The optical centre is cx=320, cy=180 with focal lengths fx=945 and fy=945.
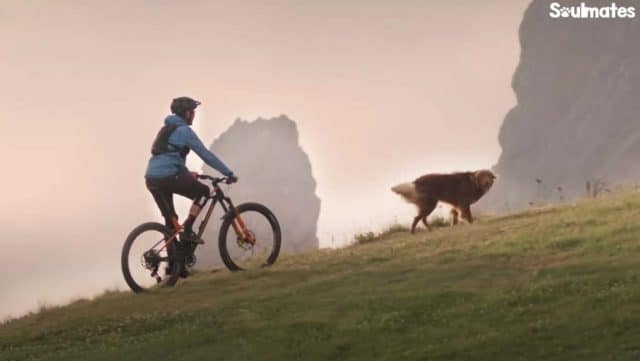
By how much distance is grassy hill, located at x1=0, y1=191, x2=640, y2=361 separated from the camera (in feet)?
34.6

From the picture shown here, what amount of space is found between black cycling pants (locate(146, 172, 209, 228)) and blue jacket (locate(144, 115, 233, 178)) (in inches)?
4.2

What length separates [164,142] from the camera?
16.8m

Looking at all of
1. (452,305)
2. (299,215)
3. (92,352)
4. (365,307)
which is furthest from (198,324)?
(299,215)

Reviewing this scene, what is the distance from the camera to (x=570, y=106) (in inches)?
5610

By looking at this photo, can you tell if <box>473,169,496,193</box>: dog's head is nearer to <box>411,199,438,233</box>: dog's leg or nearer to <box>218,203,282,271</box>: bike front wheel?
<box>411,199,438,233</box>: dog's leg

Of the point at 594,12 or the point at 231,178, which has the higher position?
the point at 594,12

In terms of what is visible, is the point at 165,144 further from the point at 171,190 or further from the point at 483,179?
the point at 483,179

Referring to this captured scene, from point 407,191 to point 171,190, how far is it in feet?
20.8

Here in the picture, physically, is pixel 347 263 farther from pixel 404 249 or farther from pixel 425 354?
pixel 425 354

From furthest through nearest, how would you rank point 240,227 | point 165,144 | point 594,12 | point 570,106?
point 594,12 < point 570,106 < point 240,227 < point 165,144

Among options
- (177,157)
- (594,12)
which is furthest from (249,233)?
(594,12)

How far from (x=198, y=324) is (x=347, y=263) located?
173 inches

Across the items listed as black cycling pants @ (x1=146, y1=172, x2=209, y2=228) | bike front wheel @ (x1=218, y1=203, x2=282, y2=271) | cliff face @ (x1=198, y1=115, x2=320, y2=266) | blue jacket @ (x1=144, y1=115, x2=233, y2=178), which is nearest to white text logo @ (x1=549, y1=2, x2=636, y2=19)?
cliff face @ (x1=198, y1=115, x2=320, y2=266)

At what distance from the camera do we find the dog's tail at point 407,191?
21.1m
